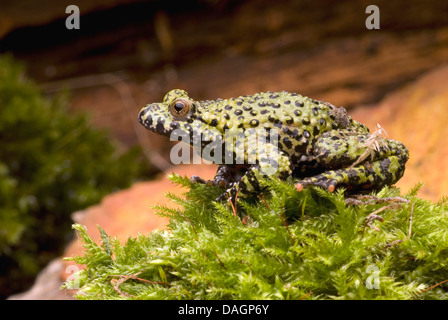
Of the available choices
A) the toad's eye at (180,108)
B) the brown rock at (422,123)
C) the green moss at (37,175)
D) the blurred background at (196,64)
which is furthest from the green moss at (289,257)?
the blurred background at (196,64)

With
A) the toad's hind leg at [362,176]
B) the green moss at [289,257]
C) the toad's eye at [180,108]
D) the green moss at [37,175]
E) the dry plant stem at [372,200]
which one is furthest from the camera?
the green moss at [37,175]

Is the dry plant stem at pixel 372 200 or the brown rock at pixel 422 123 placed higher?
the brown rock at pixel 422 123

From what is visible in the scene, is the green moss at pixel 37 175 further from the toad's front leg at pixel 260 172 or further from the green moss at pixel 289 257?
the toad's front leg at pixel 260 172

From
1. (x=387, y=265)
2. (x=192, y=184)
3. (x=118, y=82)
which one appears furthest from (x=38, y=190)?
(x=387, y=265)

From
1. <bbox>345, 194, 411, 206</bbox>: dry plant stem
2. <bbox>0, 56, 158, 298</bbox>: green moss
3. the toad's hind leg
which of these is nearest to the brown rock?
the toad's hind leg

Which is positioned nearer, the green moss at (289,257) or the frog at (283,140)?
the green moss at (289,257)

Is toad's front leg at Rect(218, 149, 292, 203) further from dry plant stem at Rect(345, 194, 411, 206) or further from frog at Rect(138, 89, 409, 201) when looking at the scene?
dry plant stem at Rect(345, 194, 411, 206)

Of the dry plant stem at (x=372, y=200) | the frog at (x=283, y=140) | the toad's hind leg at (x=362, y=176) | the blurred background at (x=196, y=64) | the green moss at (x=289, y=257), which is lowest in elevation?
the green moss at (x=289, y=257)
